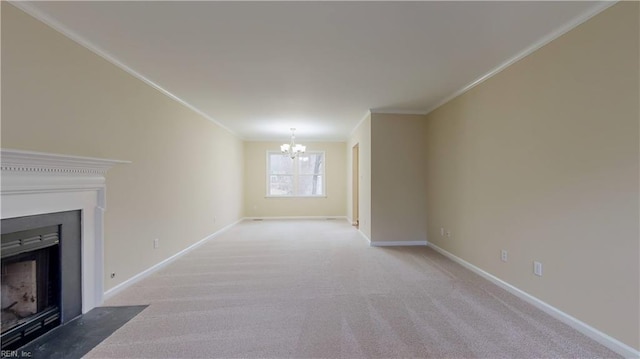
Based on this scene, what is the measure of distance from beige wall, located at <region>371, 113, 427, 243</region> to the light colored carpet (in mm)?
872

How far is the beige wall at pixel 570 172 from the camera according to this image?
6.10ft

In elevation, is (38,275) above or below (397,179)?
below

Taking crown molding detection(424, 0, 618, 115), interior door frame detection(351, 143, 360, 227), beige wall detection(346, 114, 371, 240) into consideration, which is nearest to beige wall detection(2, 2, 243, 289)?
beige wall detection(346, 114, 371, 240)

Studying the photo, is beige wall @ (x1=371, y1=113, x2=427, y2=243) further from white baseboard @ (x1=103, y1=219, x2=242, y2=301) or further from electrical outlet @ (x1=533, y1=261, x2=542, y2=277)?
white baseboard @ (x1=103, y1=219, x2=242, y2=301)

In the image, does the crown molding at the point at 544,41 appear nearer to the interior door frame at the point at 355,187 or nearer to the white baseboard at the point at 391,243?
the white baseboard at the point at 391,243

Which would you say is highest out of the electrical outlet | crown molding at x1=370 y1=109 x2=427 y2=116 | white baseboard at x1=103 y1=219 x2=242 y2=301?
crown molding at x1=370 y1=109 x2=427 y2=116

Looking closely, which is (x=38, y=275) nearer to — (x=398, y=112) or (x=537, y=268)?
(x=537, y=268)

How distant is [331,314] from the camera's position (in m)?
2.43

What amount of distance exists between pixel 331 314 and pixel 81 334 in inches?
79.6

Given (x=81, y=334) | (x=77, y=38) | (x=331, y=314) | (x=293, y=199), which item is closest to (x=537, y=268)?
(x=331, y=314)

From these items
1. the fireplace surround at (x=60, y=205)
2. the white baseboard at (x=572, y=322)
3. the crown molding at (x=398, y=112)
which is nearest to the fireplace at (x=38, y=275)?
the fireplace surround at (x=60, y=205)

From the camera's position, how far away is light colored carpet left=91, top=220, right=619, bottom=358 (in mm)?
1937

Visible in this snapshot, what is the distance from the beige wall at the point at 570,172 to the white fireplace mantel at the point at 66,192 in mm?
4029

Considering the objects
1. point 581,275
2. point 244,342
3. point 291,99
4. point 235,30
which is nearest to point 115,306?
point 244,342
